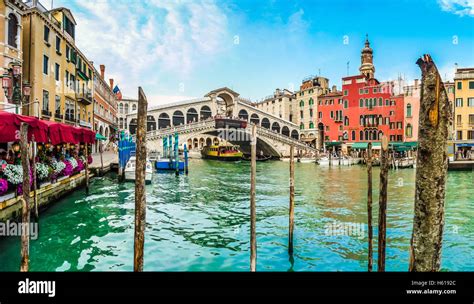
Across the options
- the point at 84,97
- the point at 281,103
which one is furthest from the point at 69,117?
the point at 281,103

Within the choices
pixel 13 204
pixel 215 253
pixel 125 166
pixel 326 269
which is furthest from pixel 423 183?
pixel 125 166

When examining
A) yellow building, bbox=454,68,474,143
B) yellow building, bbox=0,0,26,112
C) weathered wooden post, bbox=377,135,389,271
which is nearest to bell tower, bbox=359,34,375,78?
yellow building, bbox=454,68,474,143

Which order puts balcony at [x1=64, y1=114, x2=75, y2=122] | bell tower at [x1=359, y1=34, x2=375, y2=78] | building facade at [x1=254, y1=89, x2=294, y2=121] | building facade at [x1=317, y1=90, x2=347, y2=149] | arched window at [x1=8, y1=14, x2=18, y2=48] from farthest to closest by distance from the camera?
building facade at [x1=254, y1=89, x2=294, y2=121] < bell tower at [x1=359, y1=34, x2=375, y2=78] < building facade at [x1=317, y1=90, x2=347, y2=149] < balcony at [x1=64, y1=114, x2=75, y2=122] < arched window at [x1=8, y1=14, x2=18, y2=48]

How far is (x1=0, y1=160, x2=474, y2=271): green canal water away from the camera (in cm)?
512

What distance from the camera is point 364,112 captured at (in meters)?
33.8

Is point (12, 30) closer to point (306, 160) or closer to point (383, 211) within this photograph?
point (383, 211)

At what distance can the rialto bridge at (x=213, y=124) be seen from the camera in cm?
3115

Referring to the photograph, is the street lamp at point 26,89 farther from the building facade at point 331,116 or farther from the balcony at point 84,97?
the building facade at point 331,116

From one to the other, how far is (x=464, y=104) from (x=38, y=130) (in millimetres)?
30608

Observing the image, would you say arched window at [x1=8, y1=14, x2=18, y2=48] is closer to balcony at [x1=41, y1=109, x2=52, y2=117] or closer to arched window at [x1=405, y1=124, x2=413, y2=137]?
balcony at [x1=41, y1=109, x2=52, y2=117]

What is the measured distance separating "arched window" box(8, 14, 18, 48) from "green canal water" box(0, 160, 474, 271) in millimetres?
6320

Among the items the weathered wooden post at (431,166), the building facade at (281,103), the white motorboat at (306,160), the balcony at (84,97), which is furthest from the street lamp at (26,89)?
the building facade at (281,103)

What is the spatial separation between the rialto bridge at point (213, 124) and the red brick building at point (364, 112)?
14.0 feet
